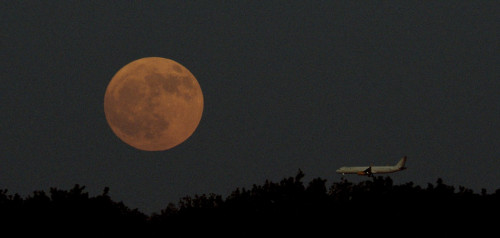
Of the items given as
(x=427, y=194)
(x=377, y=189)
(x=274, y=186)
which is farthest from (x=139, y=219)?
(x=427, y=194)

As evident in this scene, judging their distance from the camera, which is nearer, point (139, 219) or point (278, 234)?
point (278, 234)

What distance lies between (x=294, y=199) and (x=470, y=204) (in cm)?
762

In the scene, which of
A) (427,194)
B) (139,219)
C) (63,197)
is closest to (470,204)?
(427,194)

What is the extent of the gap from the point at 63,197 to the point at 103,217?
1913 mm

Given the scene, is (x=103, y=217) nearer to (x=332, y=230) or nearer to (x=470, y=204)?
(x=332, y=230)

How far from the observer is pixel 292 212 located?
25.1 meters

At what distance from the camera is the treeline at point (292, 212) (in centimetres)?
2456

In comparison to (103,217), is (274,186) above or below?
above

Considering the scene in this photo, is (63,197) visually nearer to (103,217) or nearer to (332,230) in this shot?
(103,217)

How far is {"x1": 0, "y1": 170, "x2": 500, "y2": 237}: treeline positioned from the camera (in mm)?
24562

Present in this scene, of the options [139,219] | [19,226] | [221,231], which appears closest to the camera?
[19,226]

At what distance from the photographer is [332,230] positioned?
2472cm

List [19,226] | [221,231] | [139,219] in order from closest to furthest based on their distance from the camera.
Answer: [19,226] < [221,231] < [139,219]

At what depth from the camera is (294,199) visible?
1032 inches
